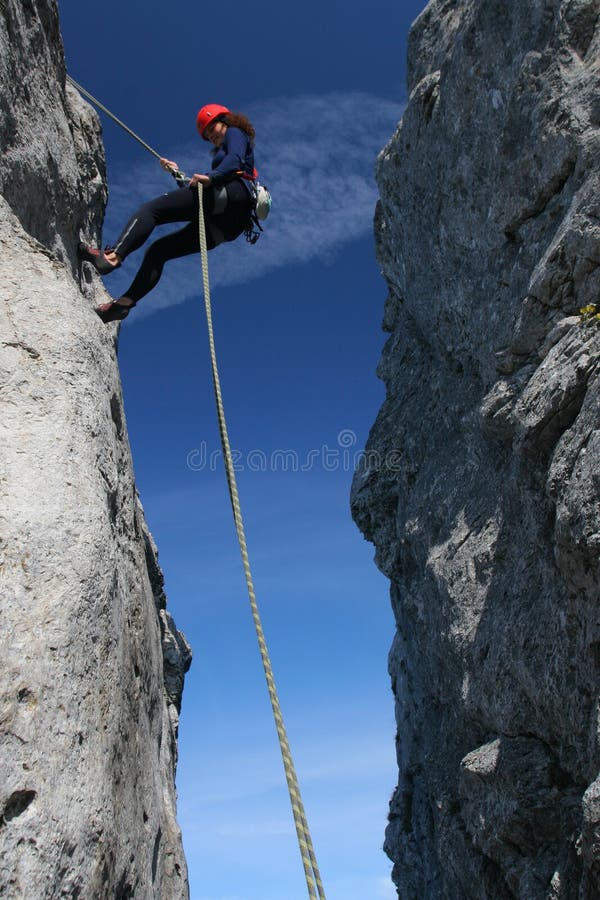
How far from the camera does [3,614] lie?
4316 mm

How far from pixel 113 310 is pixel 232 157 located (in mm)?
2715

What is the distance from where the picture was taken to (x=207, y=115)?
34.5 ft

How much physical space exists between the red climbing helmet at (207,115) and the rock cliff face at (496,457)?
5798 millimetres

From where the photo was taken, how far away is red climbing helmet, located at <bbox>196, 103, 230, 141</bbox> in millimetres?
10516

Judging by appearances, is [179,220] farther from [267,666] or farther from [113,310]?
[267,666]

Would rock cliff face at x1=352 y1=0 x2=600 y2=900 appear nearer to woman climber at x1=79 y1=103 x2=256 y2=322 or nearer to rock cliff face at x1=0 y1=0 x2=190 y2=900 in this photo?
woman climber at x1=79 y1=103 x2=256 y2=322

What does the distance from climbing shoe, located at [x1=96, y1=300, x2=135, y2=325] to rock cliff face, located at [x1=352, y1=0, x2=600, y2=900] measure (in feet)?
20.7

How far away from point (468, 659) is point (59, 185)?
417 inches

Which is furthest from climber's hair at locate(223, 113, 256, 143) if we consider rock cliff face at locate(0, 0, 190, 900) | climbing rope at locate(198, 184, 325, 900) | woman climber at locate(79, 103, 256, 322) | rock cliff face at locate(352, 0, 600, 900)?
rock cliff face at locate(352, 0, 600, 900)

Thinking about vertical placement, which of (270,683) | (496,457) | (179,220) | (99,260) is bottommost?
(270,683)

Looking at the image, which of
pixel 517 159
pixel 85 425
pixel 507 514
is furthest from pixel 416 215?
pixel 85 425

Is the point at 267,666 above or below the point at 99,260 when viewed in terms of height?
below

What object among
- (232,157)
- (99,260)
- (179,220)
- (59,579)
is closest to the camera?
(59,579)

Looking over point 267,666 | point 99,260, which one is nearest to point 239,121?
point 99,260
